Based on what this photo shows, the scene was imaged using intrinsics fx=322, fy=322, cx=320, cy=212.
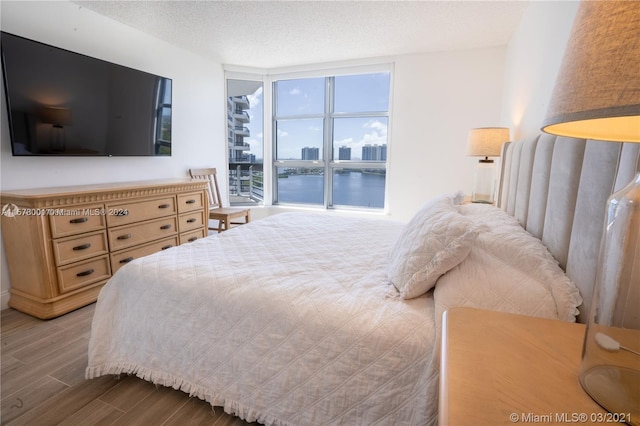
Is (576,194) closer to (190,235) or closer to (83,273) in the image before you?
(83,273)

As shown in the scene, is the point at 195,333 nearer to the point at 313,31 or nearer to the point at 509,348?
the point at 509,348

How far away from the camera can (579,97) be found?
1.35ft

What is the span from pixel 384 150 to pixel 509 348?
156 inches

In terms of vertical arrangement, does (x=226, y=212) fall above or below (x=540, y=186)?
below

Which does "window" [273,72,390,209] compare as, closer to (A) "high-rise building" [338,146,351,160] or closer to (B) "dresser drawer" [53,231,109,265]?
(A) "high-rise building" [338,146,351,160]

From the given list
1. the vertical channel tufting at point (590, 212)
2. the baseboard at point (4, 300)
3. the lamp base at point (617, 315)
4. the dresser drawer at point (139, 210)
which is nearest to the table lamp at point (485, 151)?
the vertical channel tufting at point (590, 212)

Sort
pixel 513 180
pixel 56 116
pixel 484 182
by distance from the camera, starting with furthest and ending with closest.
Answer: pixel 484 182 → pixel 56 116 → pixel 513 180

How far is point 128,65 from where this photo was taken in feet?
10.5

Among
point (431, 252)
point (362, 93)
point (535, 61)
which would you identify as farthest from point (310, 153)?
point (431, 252)

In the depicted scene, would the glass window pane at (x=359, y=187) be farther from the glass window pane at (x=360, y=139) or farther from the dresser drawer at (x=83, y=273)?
the dresser drawer at (x=83, y=273)

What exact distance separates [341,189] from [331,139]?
29.0 inches

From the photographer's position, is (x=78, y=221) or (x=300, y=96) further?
(x=300, y=96)

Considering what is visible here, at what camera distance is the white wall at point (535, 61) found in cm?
169

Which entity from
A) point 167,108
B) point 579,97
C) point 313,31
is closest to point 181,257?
point 579,97
